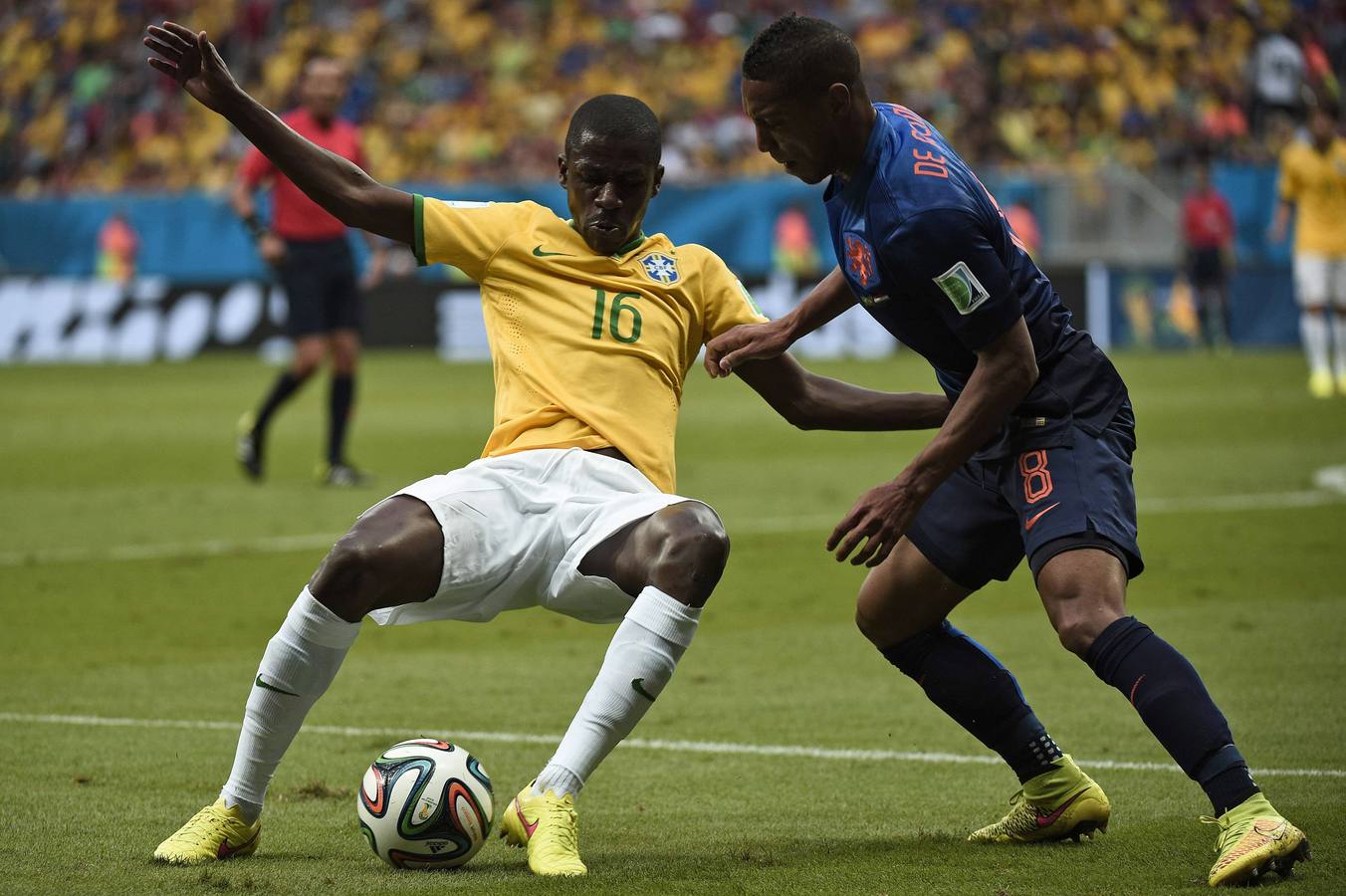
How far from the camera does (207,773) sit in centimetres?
516

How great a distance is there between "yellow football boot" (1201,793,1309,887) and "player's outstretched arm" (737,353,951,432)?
135 centimetres

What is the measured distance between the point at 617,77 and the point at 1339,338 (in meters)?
A: 15.3

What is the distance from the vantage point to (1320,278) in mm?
17703

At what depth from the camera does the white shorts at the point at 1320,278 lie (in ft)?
57.8

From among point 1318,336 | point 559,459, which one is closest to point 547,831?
point 559,459

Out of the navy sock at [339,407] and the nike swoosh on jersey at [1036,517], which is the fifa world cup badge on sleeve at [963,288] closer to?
the nike swoosh on jersey at [1036,517]

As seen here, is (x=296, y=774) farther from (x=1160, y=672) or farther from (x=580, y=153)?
(x=1160, y=672)

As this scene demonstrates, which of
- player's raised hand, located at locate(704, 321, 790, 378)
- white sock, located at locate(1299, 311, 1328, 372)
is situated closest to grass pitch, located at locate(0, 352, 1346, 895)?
player's raised hand, located at locate(704, 321, 790, 378)

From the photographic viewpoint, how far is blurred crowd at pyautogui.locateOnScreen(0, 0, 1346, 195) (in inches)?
1096

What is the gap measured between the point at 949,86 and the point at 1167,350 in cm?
576

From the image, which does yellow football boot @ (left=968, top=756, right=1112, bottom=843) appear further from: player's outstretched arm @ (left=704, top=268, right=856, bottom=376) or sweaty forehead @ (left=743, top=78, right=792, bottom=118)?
sweaty forehead @ (left=743, top=78, right=792, bottom=118)

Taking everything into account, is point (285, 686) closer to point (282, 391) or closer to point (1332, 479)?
point (282, 391)

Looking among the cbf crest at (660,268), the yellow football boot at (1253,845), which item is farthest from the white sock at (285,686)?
the yellow football boot at (1253,845)

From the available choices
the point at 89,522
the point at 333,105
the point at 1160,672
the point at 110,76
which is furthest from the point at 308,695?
the point at 110,76
